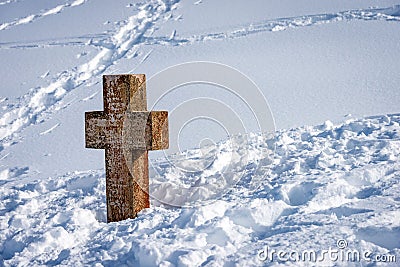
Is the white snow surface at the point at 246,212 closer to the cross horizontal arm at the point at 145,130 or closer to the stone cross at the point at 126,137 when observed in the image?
the stone cross at the point at 126,137

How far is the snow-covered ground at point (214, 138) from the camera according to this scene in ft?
7.82

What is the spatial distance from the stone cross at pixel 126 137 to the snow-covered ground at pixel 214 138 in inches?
6.7

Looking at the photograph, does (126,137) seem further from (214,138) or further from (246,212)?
(214,138)

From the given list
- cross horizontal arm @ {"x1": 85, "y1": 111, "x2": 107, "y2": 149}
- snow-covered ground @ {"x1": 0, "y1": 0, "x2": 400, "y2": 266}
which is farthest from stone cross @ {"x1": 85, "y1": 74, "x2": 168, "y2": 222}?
snow-covered ground @ {"x1": 0, "y1": 0, "x2": 400, "y2": 266}

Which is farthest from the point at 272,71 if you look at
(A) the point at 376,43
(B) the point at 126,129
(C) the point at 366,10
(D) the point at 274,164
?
(B) the point at 126,129

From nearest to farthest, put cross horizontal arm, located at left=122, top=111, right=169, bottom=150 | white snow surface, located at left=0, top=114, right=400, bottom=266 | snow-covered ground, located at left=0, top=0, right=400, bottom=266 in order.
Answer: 1. white snow surface, located at left=0, top=114, right=400, bottom=266
2. snow-covered ground, located at left=0, top=0, right=400, bottom=266
3. cross horizontal arm, located at left=122, top=111, right=169, bottom=150

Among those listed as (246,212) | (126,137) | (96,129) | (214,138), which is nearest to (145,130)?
(126,137)

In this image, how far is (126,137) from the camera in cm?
316

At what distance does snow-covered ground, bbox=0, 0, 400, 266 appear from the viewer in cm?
238

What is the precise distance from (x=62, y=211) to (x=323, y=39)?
187 inches

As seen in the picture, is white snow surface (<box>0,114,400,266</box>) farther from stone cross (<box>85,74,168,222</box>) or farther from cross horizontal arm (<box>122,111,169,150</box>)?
cross horizontal arm (<box>122,111,169,150</box>)

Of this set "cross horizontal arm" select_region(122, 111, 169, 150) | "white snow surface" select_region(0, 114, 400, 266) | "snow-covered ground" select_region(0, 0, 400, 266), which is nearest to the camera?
"white snow surface" select_region(0, 114, 400, 266)

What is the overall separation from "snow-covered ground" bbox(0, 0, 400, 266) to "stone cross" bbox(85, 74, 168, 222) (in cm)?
17

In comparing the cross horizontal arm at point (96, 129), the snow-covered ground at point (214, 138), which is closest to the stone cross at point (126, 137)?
the cross horizontal arm at point (96, 129)
